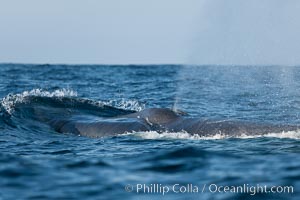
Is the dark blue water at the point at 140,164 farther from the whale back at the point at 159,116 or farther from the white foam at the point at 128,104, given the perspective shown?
the white foam at the point at 128,104

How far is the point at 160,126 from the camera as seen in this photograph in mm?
17016

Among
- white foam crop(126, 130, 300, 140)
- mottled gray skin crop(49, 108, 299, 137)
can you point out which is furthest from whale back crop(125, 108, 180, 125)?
white foam crop(126, 130, 300, 140)

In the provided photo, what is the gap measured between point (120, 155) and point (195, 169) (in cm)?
244

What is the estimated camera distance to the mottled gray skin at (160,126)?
51.2 feet

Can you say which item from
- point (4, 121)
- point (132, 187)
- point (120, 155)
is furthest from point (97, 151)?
point (4, 121)

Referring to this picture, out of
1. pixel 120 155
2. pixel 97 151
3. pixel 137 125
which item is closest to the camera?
pixel 120 155

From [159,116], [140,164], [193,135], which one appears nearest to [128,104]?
[159,116]

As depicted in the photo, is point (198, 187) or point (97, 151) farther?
point (97, 151)

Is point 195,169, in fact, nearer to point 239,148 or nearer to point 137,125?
point 239,148

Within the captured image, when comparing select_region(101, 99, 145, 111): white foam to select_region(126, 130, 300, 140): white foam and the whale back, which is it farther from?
select_region(126, 130, 300, 140): white foam

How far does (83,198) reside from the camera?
9.02 m

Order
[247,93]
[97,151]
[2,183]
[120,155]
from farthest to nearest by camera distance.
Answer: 1. [247,93]
2. [97,151]
3. [120,155]
4. [2,183]

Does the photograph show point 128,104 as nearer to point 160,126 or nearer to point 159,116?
point 159,116

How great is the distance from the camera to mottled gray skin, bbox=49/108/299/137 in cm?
1562
